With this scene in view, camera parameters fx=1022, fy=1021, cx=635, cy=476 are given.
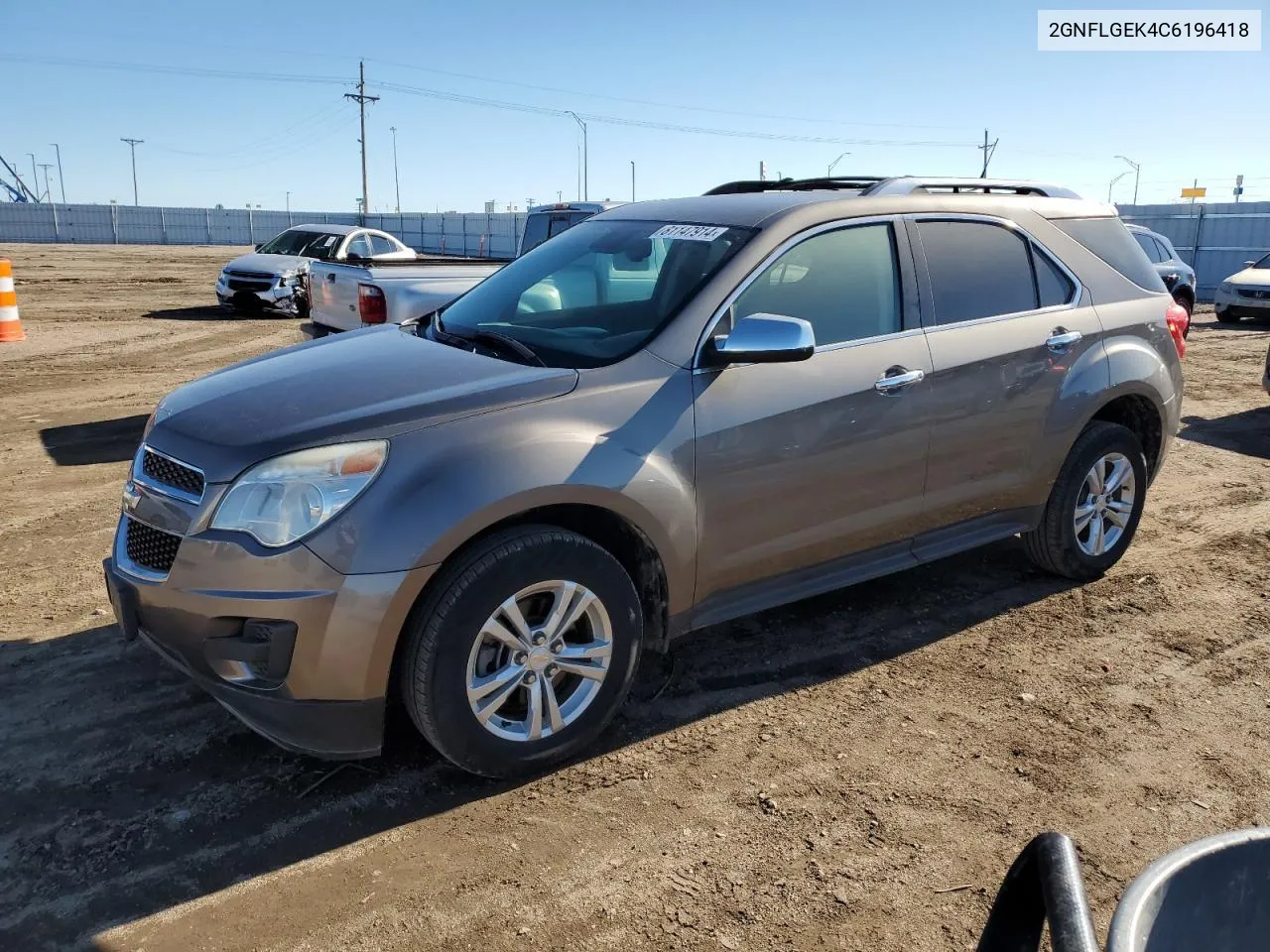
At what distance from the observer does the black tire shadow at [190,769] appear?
2939 mm

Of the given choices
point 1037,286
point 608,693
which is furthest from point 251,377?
point 1037,286

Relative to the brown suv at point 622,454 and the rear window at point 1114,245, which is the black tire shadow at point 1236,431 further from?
the brown suv at point 622,454

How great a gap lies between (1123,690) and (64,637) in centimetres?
451

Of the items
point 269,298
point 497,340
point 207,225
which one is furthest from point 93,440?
point 207,225

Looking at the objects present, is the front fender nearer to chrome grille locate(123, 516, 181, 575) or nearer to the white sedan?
chrome grille locate(123, 516, 181, 575)

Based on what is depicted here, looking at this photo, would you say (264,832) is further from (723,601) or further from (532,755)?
(723,601)

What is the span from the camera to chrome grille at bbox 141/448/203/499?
3262 millimetres

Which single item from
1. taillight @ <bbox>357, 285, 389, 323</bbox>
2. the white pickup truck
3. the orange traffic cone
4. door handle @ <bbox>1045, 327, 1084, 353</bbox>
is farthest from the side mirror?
the orange traffic cone

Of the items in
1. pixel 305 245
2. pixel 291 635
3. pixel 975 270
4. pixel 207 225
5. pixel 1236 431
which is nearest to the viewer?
pixel 291 635

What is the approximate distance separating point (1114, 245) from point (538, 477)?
12.2 feet

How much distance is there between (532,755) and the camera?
11.3 feet

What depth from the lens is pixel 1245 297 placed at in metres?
18.0

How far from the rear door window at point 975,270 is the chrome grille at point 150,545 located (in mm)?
3190

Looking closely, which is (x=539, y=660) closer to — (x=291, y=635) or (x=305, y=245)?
(x=291, y=635)
